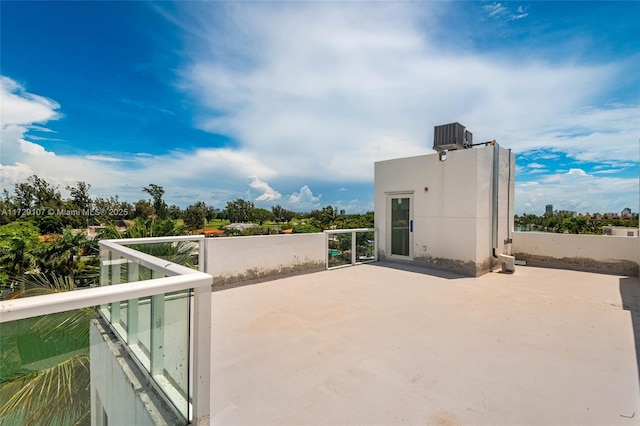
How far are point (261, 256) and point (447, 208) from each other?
4393 mm

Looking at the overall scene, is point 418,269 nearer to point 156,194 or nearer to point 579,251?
point 579,251

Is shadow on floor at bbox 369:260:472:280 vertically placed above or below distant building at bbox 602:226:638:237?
below

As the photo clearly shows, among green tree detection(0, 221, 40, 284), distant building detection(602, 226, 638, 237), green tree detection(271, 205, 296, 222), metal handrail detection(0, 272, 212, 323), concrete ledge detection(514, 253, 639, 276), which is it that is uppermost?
green tree detection(271, 205, 296, 222)

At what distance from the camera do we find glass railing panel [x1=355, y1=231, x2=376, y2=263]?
23.9ft

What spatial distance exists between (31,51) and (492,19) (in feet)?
72.8

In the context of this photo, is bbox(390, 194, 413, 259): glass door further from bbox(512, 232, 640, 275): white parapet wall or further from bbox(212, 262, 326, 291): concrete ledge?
bbox(512, 232, 640, 275): white parapet wall

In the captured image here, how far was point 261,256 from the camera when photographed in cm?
551

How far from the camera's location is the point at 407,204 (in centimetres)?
730

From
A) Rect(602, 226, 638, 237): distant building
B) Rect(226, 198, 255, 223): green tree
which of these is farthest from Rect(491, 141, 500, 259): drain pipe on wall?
Rect(226, 198, 255, 223): green tree

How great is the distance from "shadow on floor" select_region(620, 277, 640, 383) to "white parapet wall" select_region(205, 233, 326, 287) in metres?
4.87

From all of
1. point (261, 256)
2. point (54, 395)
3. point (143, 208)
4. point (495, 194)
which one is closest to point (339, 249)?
point (261, 256)

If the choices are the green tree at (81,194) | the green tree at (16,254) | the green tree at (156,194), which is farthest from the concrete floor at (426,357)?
the green tree at (81,194)

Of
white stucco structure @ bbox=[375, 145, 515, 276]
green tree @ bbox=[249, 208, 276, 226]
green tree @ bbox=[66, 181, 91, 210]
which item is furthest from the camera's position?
green tree @ bbox=[249, 208, 276, 226]

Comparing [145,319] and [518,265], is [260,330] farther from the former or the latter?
[518,265]
